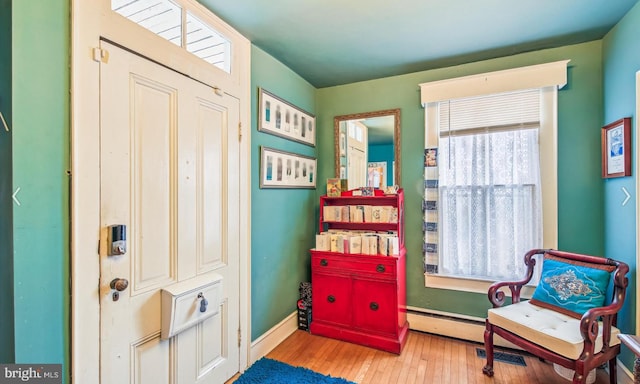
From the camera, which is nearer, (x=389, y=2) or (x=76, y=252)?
(x=76, y=252)

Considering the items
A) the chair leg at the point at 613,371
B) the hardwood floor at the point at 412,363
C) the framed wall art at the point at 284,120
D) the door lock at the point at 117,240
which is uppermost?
the framed wall art at the point at 284,120

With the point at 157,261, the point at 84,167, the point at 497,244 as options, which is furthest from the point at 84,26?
the point at 497,244

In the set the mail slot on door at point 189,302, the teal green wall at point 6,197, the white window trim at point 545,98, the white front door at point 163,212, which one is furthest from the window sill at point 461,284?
the teal green wall at point 6,197

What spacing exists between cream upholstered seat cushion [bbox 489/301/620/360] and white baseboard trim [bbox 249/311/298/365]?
5.61 ft

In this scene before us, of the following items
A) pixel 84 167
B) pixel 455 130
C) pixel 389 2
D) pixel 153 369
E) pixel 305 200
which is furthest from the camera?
pixel 305 200

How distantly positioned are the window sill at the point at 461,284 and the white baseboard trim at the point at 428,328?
255mm

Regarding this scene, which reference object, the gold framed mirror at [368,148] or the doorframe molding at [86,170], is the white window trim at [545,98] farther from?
the doorframe molding at [86,170]

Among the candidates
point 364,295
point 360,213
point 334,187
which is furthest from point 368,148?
point 364,295

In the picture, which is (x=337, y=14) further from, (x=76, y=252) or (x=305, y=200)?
(x=76, y=252)

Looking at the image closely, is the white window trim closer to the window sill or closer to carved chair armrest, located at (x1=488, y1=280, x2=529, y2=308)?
the window sill

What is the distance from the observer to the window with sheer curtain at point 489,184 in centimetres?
243

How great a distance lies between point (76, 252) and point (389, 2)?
2161 mm

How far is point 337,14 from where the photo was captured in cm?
193

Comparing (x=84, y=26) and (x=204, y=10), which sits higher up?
(x=204, y=10)
